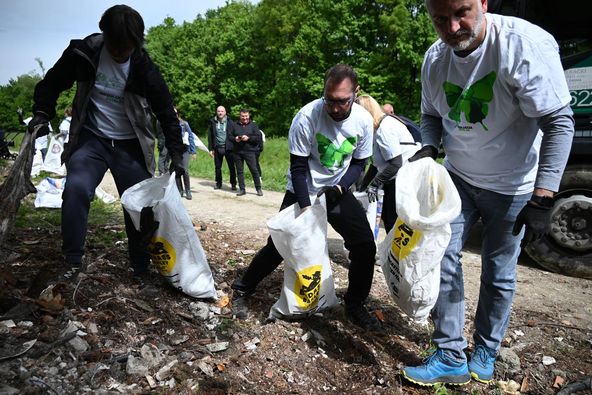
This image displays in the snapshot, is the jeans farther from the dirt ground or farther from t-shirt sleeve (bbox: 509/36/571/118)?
t-shirt sleeve (bbox: 509/36/571/118)

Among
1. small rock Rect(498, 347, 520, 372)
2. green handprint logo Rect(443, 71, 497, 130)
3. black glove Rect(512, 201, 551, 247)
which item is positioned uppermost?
green handprint logo Rect(443, 71, 497, 130)

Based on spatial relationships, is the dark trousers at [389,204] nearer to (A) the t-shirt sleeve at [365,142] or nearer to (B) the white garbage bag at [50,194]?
(A) the t-shirt sleeve at [365,142]

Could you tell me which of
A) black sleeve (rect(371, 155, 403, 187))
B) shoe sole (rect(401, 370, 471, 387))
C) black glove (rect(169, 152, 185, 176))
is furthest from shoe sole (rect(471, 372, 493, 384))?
black glove (rect(169, 152, 185, 176))

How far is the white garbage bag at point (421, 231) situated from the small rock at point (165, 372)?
123cm

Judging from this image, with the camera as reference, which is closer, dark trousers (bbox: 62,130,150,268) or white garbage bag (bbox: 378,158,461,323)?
white garbage bag (bbox: 378,158,461,323)

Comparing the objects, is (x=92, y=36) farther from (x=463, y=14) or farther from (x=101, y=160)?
(x=463, y=14)

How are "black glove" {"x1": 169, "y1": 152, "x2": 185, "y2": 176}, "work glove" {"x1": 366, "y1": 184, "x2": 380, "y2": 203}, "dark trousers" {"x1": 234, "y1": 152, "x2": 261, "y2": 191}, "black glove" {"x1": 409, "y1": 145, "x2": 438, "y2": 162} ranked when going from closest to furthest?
"black glove" {"x1": 409, "y1": 145, "x2": 438, "y2": 162} → "black glove" {"x1": 169, "y1": 152, "x2": 185, "y2": 176} → "work glove" {"x1": 366, "y1": 184, "x2": 380, "y2": 203} → "dark trousers" {"x1": 234, "y1": 152, "x2": 261, "y2": 191}

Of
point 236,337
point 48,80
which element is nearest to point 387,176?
point 236,337

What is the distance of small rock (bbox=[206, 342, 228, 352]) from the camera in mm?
2445

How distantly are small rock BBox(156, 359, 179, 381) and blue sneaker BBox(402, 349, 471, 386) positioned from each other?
48.8 inches

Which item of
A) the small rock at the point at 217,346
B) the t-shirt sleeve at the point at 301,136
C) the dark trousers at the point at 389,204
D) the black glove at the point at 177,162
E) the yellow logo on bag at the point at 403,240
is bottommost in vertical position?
the small rock at the point at 217,346

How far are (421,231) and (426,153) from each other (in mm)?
486

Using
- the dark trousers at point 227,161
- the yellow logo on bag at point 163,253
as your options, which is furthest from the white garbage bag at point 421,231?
the dark trousers at point 227,161

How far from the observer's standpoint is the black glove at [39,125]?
9.00ft
